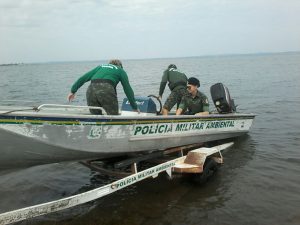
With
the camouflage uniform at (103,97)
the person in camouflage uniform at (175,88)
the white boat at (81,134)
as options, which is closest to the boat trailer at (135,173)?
the white boat at (81,134)

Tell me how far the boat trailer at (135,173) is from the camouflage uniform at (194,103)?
1072 millimetres

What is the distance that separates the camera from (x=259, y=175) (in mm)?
6941

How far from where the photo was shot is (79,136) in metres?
5.18

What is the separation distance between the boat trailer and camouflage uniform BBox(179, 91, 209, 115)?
3.52ft

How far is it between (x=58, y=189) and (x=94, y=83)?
2129 mm

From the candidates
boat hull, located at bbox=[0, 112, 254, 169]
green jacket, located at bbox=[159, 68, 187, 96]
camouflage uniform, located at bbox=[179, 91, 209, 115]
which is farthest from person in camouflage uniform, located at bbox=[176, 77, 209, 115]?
boat hull, located at bbox=[0, 112, 254, 169]

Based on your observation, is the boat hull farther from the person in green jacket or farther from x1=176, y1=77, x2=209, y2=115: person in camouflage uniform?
x1=176, y1=77, x2=209, y2=115: person in camouflage uniform

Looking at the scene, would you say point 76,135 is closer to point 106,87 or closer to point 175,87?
point 106,87

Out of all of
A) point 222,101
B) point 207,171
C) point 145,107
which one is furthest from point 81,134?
point 222,101

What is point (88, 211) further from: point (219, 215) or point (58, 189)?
point (219, 215)

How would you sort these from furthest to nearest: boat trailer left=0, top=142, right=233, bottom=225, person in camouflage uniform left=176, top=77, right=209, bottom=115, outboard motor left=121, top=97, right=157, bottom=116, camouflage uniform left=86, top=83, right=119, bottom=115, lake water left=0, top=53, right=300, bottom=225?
1. person in camouflage uniform left=176, top=77, right=209, bottom=115
2. outboard motor left=121, top=97, right=157, bottom=116
3. camouflage uniform left=86, top=83, right=119, bottom=115
4. lake water left=0, top=53, right=300, bottom=225
5. boat trailer left=0, top=142, right=233, bottom=225

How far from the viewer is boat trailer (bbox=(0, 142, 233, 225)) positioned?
4304 mm

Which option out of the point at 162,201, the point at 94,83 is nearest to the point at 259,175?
the point at 162,201

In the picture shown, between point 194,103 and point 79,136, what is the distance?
10.5 feet
